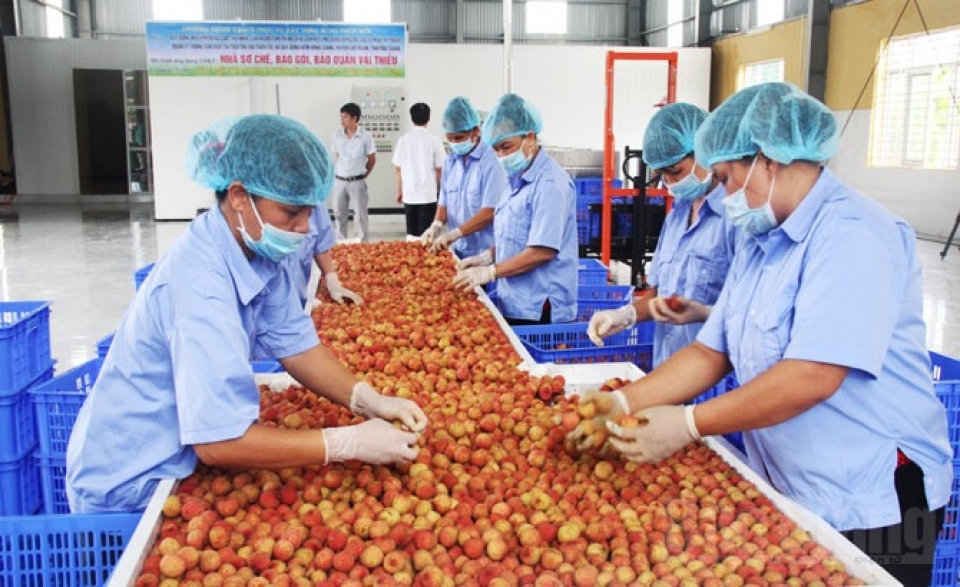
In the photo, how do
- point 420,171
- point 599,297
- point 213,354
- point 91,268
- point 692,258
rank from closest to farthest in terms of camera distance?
point 213,354 < point 692,258 < point 599,297 < point 420,171 < point 91,268

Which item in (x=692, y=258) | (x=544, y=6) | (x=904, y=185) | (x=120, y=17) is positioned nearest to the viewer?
(x=692, y=258)

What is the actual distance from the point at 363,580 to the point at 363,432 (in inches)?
14.0

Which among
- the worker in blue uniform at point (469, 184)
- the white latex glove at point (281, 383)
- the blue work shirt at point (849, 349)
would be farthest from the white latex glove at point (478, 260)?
the blue work shirt at point (849, 349)

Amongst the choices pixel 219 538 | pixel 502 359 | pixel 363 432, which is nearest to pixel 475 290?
pixel 502 359

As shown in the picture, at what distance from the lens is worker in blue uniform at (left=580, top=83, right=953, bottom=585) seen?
1.55 metres

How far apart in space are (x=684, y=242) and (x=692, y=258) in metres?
0.09

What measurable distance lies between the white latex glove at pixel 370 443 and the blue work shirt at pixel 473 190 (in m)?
2.85

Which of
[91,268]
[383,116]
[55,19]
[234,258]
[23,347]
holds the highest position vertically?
[55,19]

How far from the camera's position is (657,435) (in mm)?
1704

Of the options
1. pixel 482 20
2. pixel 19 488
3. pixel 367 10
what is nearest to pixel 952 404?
pixel 19 488

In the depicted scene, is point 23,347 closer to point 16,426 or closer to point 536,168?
point 16,426

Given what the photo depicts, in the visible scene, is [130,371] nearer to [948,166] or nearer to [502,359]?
[502,359]

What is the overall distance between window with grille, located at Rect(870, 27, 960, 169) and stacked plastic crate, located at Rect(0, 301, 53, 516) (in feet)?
34.4

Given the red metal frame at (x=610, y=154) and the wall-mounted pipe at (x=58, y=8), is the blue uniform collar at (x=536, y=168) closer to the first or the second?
the red metal frame at (x=610, y=154)
